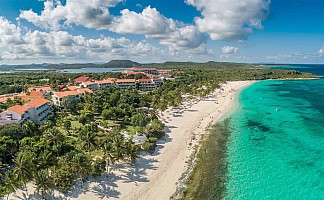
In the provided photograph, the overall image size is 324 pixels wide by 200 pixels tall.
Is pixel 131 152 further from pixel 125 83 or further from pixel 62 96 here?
pixel 125 83

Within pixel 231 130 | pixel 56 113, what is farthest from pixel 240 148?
pixel 56 113

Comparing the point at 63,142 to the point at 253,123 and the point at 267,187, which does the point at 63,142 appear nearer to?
the point at 267,187

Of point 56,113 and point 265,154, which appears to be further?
point 56,113

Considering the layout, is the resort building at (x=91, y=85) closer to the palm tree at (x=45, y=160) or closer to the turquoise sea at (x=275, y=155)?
the turquoise sea at (x=275, y=155)

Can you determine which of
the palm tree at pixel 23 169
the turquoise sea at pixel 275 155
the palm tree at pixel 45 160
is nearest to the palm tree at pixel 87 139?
the palm tree at pixel 45 160

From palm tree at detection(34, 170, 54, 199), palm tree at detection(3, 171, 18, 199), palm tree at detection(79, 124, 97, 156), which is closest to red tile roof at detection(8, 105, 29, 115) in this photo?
palm tree at detection(79, 124, 97, 156)

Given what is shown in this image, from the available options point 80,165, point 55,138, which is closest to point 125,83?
point 55,138

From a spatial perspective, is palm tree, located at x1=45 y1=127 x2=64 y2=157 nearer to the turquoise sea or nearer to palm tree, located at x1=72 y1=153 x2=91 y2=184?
palm tree, located at x1=72 y1=153 x2=91 y2=184

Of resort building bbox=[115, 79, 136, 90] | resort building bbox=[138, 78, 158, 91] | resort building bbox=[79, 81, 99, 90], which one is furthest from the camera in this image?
resort building bbox=[138, 78, 158, 91]
